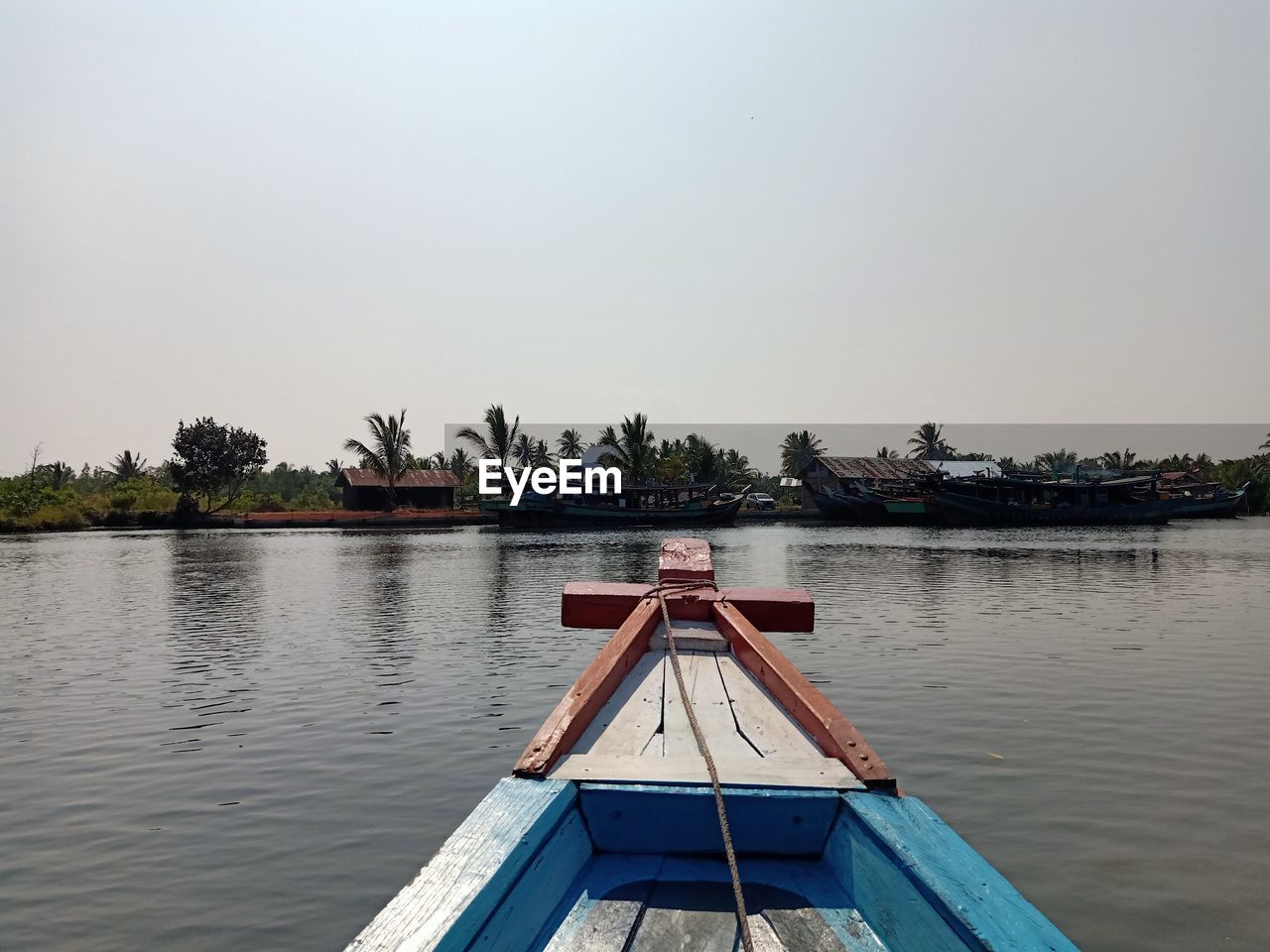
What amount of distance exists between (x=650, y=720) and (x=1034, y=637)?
920cm

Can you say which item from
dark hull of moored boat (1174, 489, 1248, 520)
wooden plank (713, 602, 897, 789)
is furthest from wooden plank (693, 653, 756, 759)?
dark hull of moored boat (1174, 489, 1248, 520)

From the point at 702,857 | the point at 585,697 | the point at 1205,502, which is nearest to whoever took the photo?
the point at 702,857

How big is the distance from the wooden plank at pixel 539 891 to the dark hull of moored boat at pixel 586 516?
43209mm

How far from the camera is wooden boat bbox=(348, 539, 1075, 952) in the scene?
1.69 meters

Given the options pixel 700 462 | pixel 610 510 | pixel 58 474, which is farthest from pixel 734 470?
pixel 58 474

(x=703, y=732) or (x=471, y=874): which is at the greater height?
(x=471, y=874)

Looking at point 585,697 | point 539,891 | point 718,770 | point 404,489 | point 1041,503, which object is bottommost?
point 539,891

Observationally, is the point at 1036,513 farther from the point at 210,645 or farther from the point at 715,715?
the point at 715,715

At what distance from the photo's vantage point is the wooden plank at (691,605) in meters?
5.39

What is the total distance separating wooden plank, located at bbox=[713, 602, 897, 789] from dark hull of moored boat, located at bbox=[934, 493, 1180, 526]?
45.2m

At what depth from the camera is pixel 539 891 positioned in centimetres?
202

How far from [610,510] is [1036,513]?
24.2 metres

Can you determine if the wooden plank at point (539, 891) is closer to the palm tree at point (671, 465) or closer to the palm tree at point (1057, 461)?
the palm tree at point (671, 465)

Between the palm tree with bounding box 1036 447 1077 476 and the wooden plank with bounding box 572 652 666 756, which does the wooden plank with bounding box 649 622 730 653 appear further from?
the palm tree with bounding box 1036 447 1077 476
